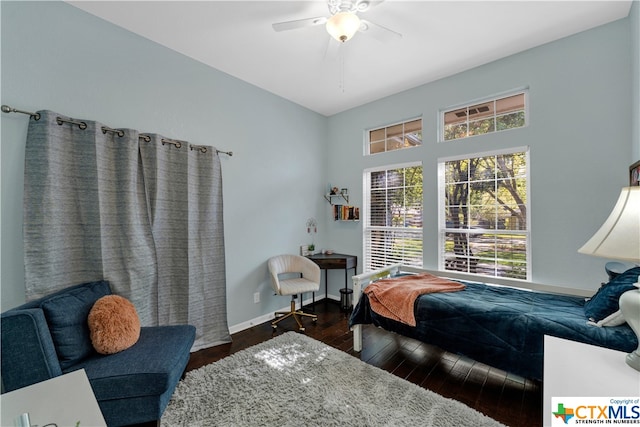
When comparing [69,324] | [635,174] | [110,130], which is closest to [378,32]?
[635,174]

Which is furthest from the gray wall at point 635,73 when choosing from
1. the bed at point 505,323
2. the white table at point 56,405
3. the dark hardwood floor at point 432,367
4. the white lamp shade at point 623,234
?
the white table at point 56,405

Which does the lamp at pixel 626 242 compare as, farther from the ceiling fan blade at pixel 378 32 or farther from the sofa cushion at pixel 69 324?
the sofa cushion at pixel 69 324

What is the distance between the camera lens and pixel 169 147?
2594mm

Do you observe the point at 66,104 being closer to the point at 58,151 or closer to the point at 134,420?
the point at 58,151

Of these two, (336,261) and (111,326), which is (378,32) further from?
(111,326)

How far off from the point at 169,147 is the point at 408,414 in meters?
3.00

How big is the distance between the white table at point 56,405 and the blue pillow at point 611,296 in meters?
2.66

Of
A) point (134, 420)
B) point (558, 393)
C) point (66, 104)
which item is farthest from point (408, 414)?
point (66, 104)

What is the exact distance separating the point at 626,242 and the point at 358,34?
2392 millimetres

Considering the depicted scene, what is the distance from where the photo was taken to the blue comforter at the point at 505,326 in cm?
167

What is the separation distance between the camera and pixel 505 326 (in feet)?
6.19

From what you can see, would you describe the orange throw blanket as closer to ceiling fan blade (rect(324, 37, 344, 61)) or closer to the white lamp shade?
the white lamp shade

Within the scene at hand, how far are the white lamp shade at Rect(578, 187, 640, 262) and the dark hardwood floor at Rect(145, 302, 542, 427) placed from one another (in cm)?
135

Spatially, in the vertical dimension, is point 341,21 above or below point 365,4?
below
